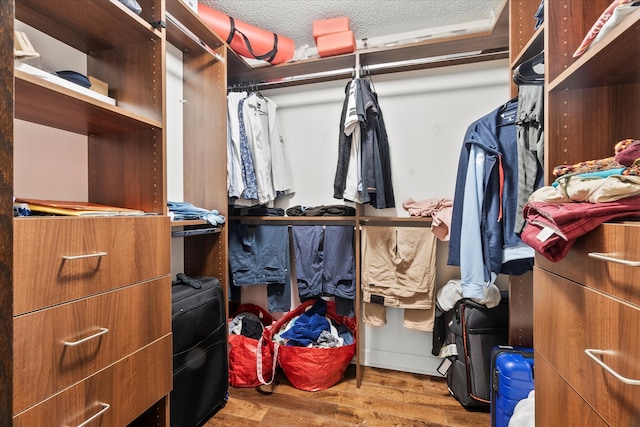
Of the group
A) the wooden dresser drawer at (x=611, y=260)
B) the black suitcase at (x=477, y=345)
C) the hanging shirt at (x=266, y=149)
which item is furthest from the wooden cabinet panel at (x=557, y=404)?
the hanging shirt at (x=266, y=149)

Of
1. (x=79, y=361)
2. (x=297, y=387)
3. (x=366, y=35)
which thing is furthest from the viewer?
(x=366, y=35)

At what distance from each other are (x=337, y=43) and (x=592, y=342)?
190 cm

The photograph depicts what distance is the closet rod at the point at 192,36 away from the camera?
4.51 ft

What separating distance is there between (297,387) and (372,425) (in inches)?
20.3

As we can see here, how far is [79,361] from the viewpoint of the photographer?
828 mm

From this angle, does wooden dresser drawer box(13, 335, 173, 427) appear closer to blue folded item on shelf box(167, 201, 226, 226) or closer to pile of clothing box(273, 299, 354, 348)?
blue folded item on shelf box(167, 201, 226, 226)

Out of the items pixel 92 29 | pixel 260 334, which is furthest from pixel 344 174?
pixel 92 29

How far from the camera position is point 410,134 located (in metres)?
1.97

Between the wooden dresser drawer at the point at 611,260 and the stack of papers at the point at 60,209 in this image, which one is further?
the stack of papers at the point at 60,209

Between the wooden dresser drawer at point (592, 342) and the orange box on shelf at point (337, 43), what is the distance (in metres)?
1.66

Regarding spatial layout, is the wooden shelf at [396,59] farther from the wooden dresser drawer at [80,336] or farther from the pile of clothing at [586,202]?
the wooden dresser drawer at [80,336]

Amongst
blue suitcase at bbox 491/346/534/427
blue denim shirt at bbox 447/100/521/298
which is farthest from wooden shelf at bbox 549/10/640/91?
blue suitcase at bbox 491/346/534/427

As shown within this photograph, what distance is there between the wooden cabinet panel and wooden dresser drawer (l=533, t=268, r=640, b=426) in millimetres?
23

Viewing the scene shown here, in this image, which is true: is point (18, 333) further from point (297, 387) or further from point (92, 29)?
point (297, 387)
